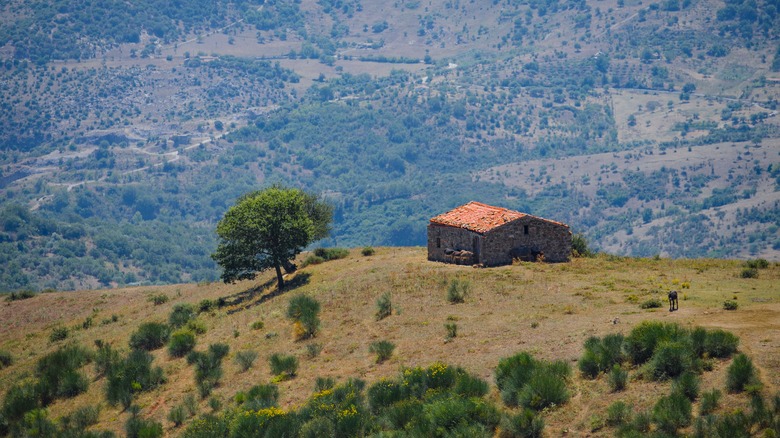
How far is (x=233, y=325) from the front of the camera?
64.8 meters

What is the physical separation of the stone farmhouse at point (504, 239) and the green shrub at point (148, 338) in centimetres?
1978

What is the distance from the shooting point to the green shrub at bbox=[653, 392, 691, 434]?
37406mm

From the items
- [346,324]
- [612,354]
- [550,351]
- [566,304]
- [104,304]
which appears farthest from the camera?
[104,304]

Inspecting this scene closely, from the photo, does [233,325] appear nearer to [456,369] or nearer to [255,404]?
[255,404]

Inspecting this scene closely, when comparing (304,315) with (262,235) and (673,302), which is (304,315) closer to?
(262,235)

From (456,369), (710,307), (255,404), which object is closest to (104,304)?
(255,404)

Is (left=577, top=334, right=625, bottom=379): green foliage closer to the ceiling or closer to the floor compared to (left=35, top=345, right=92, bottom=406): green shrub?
closer to the ceiling

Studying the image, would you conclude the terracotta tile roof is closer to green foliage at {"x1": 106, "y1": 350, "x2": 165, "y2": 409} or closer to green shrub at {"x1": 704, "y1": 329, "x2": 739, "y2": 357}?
green foliage at {"x1": 106, "y1": 350, "x2": 165, "y2": 409}

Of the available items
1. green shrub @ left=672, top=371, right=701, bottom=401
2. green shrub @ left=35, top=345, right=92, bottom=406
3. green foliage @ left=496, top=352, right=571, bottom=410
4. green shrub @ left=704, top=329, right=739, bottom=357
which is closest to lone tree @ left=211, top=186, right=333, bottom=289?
green shrub @ left=35, top=345, right=92, bottom=406

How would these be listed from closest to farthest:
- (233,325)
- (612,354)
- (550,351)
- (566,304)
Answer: (612,354) → (550,351) → (566,304) → (233,325)

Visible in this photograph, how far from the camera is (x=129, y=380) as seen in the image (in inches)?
2212

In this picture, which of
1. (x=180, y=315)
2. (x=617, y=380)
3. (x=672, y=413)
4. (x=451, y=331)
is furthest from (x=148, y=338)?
(x=672, y=413)

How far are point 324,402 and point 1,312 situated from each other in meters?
48.7

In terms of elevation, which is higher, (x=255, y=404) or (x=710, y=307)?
(x=710, y=307)
